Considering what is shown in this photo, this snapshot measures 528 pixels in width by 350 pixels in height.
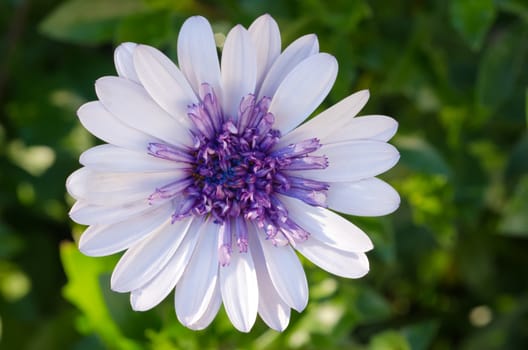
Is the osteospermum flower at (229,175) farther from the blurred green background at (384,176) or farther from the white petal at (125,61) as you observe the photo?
the blurred green background at (384,176)

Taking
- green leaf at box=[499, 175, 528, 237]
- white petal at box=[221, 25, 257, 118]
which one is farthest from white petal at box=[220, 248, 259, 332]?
green leaf at box=[499, 175, 528, 237]

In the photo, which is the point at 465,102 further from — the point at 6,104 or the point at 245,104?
the point at 6,104

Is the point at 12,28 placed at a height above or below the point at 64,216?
above

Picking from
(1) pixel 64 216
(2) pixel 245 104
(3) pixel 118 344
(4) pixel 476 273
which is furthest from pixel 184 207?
(4) pixel 476 273

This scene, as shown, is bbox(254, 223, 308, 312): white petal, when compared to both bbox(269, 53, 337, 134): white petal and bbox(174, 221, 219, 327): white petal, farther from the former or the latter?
bbox(269, 53, 337, 134): white petal

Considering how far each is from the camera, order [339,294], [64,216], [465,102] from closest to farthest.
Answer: [339,294] < [465,102] < [64,216]

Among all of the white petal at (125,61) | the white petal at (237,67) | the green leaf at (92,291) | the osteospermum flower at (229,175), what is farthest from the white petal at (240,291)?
the green leaf at (92,291)

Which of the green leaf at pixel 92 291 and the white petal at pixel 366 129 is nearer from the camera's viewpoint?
the white petal at pixel 366 129
